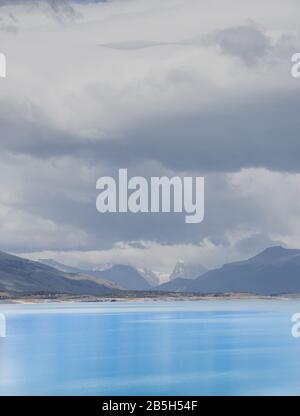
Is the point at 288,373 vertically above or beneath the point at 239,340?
beneath

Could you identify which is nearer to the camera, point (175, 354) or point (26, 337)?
point (175, 354)

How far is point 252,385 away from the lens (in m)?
30.7

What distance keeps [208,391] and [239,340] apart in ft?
71.4

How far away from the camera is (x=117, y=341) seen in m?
51.2

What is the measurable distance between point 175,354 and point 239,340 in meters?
10.2
